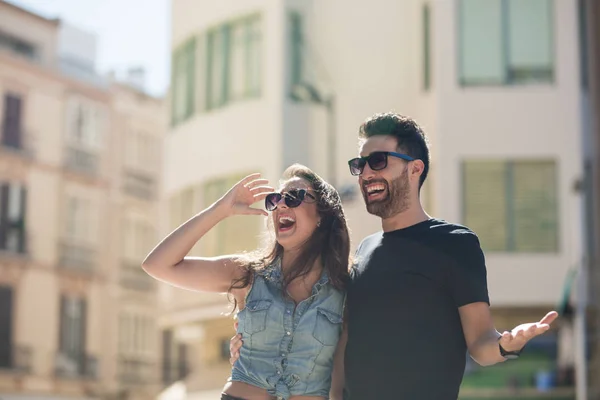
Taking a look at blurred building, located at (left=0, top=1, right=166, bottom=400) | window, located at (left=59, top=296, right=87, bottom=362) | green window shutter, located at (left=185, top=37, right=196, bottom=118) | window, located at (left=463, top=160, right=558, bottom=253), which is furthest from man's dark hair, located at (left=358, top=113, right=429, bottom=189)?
window, located at (left=59, top=296, right=87, bottom=362)

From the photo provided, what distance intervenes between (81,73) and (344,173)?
22.4 m

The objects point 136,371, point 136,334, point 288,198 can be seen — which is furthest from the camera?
point 136,334

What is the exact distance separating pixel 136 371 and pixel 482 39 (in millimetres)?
24334

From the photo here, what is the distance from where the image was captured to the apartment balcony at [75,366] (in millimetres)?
41438

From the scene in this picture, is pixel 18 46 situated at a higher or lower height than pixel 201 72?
higher

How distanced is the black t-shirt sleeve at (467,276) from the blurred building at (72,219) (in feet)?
115

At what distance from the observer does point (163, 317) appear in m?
27.7

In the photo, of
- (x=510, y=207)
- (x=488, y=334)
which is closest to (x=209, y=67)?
(x=510, y=207)

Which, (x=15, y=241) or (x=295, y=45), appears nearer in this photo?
(x=295, y=45)

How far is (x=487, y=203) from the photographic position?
77.8ft

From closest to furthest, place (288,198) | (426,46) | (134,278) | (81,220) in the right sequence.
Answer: (288,198)
(426,46)
(81,220)
(134,278)

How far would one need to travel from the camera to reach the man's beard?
574 cm

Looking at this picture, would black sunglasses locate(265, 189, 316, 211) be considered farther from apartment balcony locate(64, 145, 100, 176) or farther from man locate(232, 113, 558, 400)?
apartment balcony locate(64, 145, 100, 176)

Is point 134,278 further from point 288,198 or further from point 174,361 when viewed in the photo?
point 288,198
